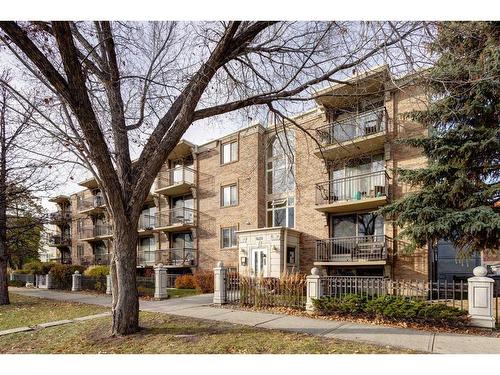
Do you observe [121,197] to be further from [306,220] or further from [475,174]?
[306,220]

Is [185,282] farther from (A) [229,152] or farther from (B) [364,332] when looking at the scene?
(B) [364,332]

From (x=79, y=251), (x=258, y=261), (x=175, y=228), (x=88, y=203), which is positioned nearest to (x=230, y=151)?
(x=175, y=228)

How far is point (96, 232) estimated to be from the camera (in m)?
32.5

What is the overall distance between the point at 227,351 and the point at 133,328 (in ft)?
8.20

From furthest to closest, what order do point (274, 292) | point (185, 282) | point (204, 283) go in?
point (185, 282)
point (204, 283)
point (274, 292)

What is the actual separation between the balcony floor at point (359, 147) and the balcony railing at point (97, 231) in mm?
21870

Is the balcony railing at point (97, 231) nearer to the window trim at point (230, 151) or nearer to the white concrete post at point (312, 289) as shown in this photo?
the window trim at point (230, 151)

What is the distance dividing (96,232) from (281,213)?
67.3ft

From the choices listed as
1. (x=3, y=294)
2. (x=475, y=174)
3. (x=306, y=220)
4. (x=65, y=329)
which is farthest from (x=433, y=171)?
(x=3, y=294)

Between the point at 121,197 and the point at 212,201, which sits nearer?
the point at 121,197

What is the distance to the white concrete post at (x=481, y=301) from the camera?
7.61m

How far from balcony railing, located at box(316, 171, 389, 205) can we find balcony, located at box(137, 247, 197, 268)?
395 inches

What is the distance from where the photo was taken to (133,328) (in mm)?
7473

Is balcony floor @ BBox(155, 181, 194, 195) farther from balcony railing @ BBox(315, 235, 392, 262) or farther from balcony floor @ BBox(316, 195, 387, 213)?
balcony railing @ BBox(315, 235, 392, 262)
